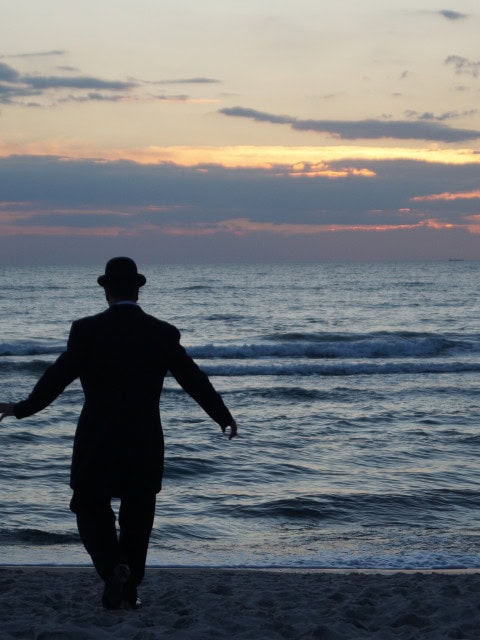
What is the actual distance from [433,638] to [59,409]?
11226mm

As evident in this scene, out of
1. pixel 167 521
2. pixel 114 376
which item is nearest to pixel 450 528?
pixel 167 521

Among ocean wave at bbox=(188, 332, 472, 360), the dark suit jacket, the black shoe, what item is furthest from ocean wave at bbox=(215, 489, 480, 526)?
ocean wave at bbox=(188, 332, 472, 360)

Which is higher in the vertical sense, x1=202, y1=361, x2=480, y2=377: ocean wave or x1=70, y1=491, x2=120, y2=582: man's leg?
x1=70, y1=491, x2=120, y2=582: man's leg

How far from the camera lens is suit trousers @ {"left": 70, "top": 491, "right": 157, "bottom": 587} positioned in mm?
4250

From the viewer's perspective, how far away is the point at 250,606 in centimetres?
496

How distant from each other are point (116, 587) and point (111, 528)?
1.05ft

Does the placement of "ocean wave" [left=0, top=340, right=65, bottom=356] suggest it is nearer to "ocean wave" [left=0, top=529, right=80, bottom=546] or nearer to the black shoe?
"ocean wave" [left=0, top=529, right=80, bottom=546]

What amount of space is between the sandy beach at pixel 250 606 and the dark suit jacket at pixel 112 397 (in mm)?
767

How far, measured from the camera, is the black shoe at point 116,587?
14.0 ft

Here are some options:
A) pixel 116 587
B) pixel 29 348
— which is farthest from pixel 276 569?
pixel 29 348

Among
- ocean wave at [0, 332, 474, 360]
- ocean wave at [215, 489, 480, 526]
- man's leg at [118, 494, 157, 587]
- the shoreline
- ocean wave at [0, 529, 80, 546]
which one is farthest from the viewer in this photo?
ocean wave at [0, 332, 474, 360]

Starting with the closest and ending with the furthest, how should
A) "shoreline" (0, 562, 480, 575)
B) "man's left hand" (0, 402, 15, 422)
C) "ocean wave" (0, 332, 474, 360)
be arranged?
"man's left hand" (0, 402, 15, 422)
"shoreline" (0, 562, 480, 575)
"ocean wave" (0, 332, 474, 360)

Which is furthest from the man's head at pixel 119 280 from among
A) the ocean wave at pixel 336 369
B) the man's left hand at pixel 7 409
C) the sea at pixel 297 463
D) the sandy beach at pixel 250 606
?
the ocean wave at pixel 336 369

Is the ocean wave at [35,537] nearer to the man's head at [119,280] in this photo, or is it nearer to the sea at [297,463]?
the sea at [297,463]
